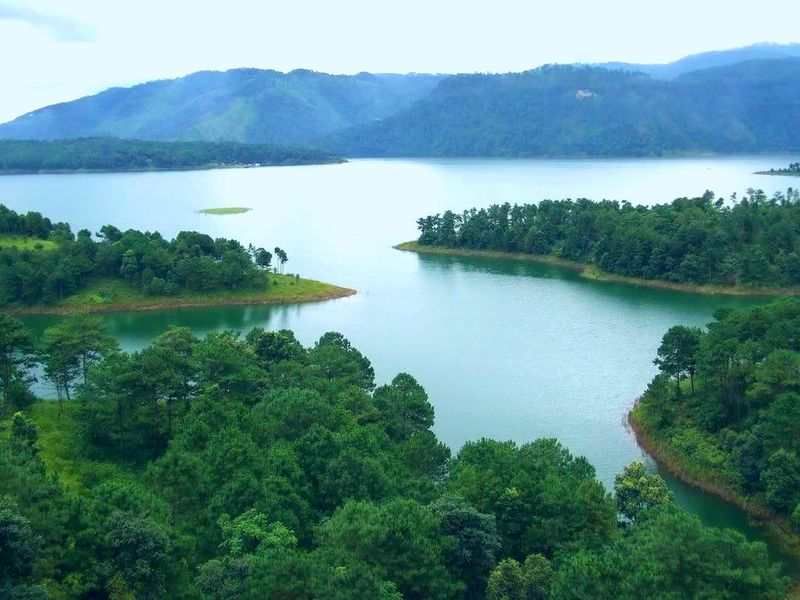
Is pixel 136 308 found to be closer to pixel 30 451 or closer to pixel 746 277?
pixel 30 451

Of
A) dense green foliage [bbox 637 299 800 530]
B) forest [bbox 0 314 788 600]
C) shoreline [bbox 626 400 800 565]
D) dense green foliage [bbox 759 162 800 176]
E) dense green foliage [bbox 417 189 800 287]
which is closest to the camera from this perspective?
forest [bbox 0 314 788 600]

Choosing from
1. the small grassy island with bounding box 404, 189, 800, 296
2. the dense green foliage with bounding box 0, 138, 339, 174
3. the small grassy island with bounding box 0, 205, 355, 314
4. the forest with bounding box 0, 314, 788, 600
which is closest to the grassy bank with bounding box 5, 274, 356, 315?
the small grassy island with bounding box 0, 205, 355, 314

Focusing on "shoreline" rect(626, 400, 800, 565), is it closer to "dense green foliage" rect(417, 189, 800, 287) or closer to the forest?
the forest

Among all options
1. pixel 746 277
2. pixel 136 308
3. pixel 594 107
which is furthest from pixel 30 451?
pixel 594 107

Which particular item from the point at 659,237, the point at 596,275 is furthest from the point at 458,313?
the point at 659,237

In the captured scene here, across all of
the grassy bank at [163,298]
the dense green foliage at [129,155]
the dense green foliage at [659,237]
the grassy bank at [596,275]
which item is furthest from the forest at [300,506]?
the dense green foliage at [129,155]

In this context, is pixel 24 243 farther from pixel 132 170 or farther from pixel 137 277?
pixel 132 170
